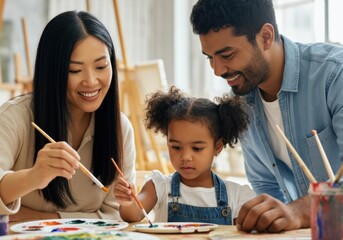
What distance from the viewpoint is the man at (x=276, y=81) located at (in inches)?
76.4

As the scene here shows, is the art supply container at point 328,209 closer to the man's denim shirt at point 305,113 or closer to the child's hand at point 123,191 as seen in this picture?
the child's hand at point 123,191

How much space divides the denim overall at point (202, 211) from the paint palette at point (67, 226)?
377 millimetres

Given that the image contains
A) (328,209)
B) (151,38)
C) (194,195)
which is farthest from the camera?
(151,38)

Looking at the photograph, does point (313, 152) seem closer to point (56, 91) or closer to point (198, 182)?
point (198, 182)

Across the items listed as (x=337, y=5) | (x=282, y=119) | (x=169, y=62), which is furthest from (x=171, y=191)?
(x=169, y=62)

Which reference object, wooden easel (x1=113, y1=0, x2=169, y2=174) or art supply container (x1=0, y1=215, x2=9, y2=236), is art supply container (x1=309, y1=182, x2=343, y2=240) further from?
wooden easel (x1=113, y1=0, x2=169, y2=174)

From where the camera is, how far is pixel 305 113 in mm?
2018

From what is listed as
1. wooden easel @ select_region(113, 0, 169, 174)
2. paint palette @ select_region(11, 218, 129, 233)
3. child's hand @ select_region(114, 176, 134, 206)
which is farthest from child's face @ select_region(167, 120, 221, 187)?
wooden easel @ select_region(113, 0, 169, 174)

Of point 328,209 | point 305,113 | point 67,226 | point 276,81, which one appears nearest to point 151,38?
point 276,81

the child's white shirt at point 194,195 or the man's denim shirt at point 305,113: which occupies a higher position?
the man's denim shirt at point 305,113

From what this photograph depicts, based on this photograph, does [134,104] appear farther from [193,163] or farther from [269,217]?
[269,217]

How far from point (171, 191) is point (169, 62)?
5272 millimetres

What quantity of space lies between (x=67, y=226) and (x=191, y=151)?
61 centimetres

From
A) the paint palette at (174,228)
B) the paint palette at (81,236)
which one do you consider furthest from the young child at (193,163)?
the paint palette at (81,236)
